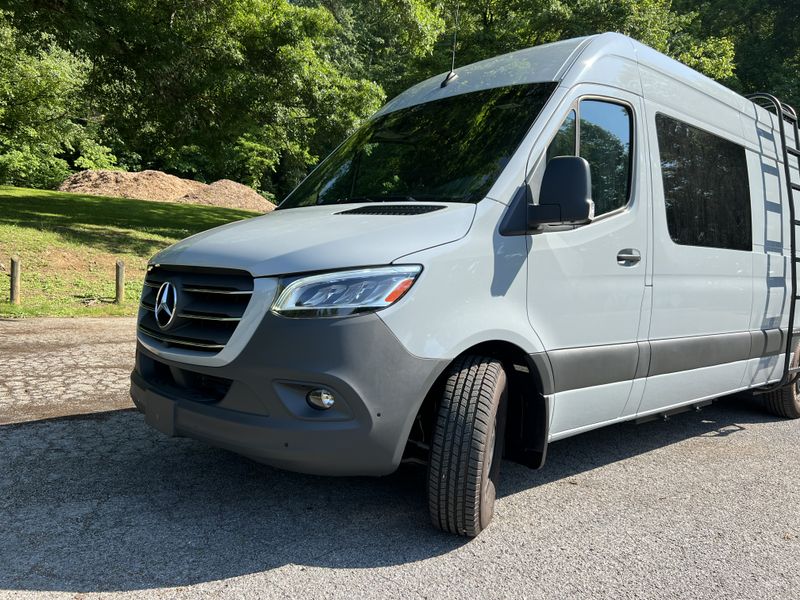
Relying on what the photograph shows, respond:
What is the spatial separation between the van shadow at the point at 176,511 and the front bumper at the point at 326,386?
1.50 ft

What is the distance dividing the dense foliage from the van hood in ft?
39.8

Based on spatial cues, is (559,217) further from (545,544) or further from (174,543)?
(174,543)

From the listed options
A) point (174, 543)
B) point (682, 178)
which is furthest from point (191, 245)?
point (682, 178)

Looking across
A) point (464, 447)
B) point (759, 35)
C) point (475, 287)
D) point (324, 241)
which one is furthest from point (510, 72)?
point (759, 35)

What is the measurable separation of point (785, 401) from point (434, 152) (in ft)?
13.4

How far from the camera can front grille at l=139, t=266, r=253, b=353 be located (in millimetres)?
2979

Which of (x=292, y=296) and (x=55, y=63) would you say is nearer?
(x=292, y=296)

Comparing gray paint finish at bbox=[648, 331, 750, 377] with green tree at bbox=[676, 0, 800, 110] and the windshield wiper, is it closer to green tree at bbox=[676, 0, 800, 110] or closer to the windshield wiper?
the windshield wiper

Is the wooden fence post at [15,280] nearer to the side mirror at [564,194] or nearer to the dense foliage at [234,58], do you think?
the dense foliage at [234,58]

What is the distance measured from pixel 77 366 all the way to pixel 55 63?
2097 centimetres

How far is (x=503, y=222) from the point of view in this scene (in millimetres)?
3217

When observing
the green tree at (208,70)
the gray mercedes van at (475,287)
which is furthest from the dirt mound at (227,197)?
the gray mercedes van at (475,287)

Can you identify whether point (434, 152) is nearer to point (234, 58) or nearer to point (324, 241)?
point (324, 241)

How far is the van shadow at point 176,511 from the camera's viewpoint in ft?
9.38
